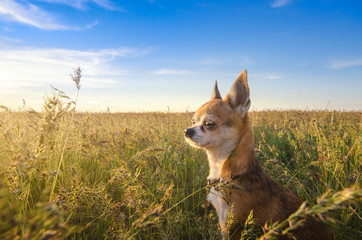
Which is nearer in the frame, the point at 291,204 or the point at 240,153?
the point at 291,204

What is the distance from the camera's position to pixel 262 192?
2035 mm

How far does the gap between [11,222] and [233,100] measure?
2446 mm

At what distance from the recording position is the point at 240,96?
263 centimetres

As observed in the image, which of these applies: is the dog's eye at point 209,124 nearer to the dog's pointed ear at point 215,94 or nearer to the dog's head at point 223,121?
the dog's head at point 223,121

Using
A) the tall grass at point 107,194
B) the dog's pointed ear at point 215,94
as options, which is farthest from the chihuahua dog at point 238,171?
the dog's pointed ear at point 215,94

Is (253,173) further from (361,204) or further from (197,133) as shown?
(361,204)

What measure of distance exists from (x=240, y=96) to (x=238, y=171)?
0.96 metres

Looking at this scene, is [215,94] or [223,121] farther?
[215,94]

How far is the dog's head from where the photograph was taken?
2.47 metres

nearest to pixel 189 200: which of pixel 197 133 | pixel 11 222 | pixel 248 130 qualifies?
pixel 197 133

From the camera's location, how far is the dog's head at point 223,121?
2.47 m

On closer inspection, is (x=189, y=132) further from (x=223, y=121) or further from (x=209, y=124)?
(x=223, y=121)

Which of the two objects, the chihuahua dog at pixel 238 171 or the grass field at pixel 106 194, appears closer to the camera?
the grass field at pixel 106 194

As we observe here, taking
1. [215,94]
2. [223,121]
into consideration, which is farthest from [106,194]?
[215,94]
